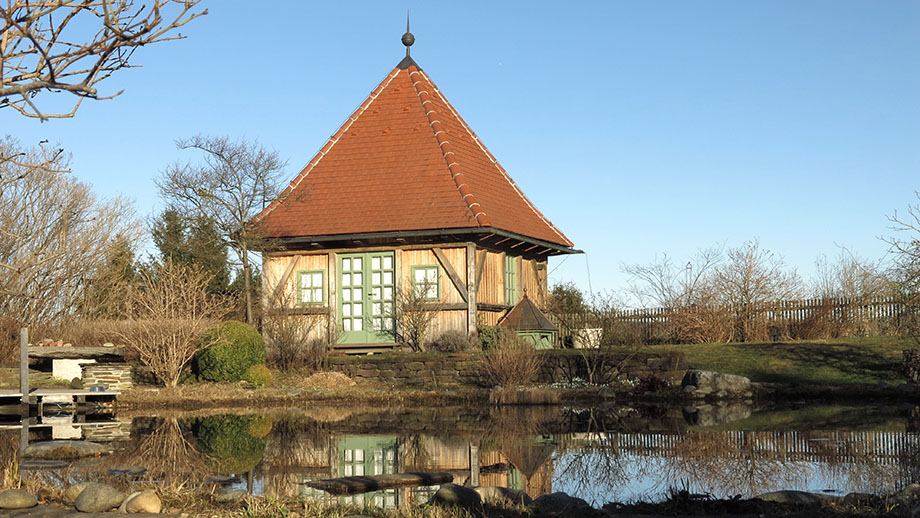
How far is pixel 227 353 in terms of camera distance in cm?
2055

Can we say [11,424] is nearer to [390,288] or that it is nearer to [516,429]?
[516,429]

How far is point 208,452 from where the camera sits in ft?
37.8

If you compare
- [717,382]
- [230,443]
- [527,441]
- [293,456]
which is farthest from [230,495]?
[717,382]

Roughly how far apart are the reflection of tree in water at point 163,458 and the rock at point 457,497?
1.90m

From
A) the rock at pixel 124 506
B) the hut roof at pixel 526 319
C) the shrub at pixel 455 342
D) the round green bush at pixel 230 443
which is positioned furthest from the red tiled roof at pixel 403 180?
the rock at pixel 124 506

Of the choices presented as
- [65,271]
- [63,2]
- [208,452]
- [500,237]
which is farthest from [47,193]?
[63,2]

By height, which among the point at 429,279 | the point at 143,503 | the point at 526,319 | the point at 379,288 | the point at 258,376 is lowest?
the point at 143,503

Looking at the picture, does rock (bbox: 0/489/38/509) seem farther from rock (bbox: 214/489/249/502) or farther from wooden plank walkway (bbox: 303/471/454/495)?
wooden plank walkway (bbox: 303/471/454/495)

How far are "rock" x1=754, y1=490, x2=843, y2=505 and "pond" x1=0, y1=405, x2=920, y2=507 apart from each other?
0.69m

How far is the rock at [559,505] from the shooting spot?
267 inches

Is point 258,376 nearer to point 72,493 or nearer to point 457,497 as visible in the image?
point 72,493

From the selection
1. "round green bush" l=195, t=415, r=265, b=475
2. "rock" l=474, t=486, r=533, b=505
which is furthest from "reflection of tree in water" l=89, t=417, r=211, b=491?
"rock" l=474, t=486, r=533, b=505

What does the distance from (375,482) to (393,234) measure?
16.3 m

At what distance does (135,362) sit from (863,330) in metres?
18.4
